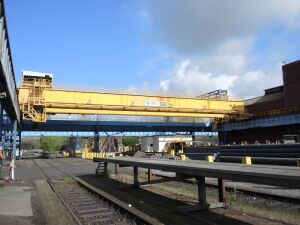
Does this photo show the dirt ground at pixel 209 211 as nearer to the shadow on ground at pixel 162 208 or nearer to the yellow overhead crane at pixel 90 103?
the shadow on ground at pixel 162 208

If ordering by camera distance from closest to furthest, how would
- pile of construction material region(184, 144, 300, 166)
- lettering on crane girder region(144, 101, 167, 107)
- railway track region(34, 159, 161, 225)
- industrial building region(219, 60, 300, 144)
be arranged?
railway track region(34, 159, 161, 225)
pile of construction material region(184, 144, 300, 166)
lettering on crane girder region(144, 101, 167, 107)
industrial building region(219, 60, 300, 144)

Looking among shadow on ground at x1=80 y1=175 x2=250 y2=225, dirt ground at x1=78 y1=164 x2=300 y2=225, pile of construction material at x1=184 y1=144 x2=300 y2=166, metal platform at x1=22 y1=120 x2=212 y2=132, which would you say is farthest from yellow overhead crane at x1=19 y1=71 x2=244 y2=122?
dirt ground at x1=78 y1=164 x2=300 y2=225

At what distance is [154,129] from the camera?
6556 centimetres

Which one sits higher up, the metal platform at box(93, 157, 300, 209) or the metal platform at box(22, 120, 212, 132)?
the metal platform at box(22, 120, 212, 132)

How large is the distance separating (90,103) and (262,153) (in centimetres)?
2020

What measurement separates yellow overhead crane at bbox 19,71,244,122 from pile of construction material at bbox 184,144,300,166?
36.2 ft

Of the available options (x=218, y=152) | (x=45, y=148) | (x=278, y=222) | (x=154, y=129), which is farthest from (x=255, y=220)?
(x=45, y=148)

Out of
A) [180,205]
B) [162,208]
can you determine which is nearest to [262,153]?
[180,205]

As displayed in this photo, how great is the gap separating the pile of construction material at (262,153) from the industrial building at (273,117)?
14.4 m

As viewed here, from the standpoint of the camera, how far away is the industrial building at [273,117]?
4400cm

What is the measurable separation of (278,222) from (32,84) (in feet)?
111

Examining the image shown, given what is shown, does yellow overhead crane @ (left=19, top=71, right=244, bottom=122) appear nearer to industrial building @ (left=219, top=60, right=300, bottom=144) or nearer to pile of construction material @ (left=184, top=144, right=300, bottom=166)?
industrial building @ (left=219, top=60, right=300, bottom=144)

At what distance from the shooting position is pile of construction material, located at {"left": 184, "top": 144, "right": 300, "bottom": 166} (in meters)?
20.6

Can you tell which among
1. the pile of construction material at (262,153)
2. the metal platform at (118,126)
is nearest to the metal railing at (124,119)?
the metal platform at (118,126)
